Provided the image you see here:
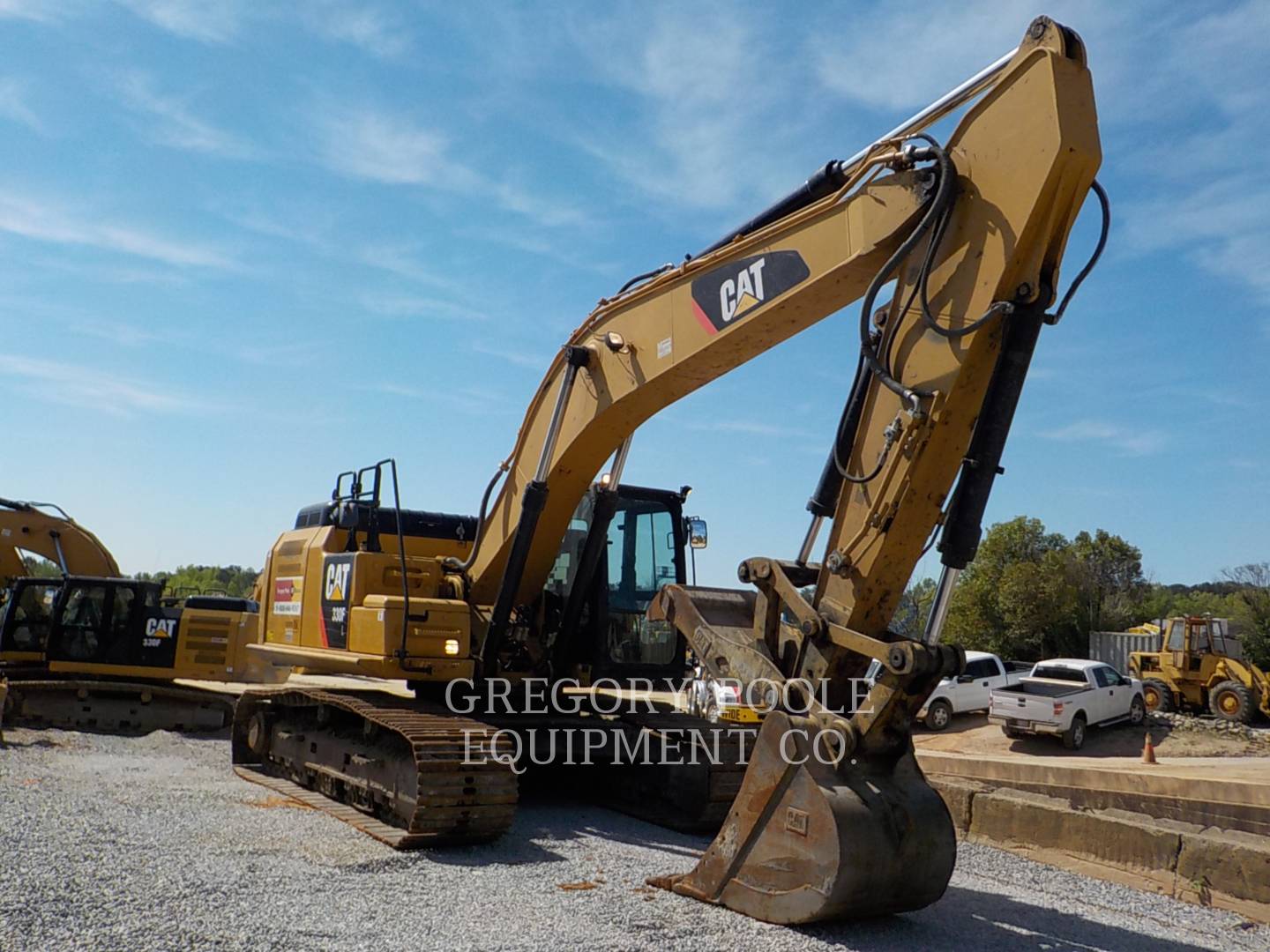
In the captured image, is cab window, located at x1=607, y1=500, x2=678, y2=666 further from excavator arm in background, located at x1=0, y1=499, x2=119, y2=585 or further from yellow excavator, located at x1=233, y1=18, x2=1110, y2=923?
excavator arm in background, located at x1=0, y1=499, x2=119, y2=585

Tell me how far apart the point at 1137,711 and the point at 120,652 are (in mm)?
19051

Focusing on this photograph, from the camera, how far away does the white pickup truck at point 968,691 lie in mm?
23234

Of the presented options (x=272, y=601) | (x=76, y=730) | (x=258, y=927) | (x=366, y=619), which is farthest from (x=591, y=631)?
(x=76, y=730)

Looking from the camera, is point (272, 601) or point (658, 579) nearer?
point (658, 579)

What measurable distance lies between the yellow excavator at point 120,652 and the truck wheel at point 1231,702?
20.3 m

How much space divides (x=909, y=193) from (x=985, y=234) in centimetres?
52

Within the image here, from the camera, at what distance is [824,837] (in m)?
5.11

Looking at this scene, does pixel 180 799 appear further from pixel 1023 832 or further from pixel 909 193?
pixel 909 193

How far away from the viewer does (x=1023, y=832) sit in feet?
27.0

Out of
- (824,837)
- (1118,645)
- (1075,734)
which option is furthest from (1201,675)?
(824,837)

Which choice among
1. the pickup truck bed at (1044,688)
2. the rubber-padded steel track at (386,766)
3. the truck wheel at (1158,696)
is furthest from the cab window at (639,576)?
the truck wheel at (1158,696)

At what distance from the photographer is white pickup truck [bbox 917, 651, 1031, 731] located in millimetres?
23234

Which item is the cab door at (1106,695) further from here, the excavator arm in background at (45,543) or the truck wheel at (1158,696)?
the excavator arm in background at (45,543)

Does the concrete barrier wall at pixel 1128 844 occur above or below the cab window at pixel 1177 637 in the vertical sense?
below
